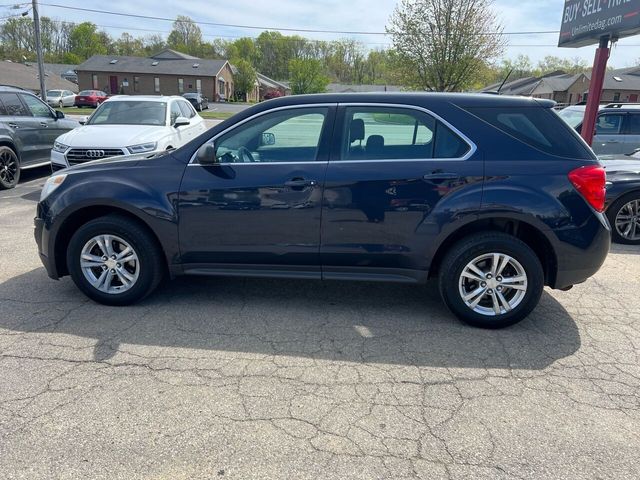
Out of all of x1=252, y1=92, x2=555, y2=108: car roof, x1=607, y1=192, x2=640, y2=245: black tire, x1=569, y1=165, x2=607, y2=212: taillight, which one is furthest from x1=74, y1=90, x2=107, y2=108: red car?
x1=569, y1=165, x2=607, y2=212: taillight

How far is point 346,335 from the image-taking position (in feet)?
12.1

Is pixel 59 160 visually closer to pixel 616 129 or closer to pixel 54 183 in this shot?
pixel 54 183

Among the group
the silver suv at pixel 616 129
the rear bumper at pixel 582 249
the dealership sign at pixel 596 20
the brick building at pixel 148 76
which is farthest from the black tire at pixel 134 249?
the brick building at pixel 148 76

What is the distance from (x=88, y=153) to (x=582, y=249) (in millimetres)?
7420

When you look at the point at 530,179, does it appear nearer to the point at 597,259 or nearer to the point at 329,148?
the point at 597,259

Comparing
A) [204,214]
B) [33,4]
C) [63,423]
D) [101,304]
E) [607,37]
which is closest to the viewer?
[63,423]

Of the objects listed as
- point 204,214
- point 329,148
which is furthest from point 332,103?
point 204,214

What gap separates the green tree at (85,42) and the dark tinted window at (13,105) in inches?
3835

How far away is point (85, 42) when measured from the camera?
310 ft

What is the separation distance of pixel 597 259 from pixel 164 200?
3.48m

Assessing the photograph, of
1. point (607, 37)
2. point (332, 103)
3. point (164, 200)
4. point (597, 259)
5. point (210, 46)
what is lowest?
point (597, 259)

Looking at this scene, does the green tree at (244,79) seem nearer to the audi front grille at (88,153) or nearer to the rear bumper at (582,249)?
the audi front grille at (88,153)

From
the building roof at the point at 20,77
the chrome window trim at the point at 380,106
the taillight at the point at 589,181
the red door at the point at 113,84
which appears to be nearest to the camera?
the taillight at the point at 589,181

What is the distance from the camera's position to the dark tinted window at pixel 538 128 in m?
3.64
